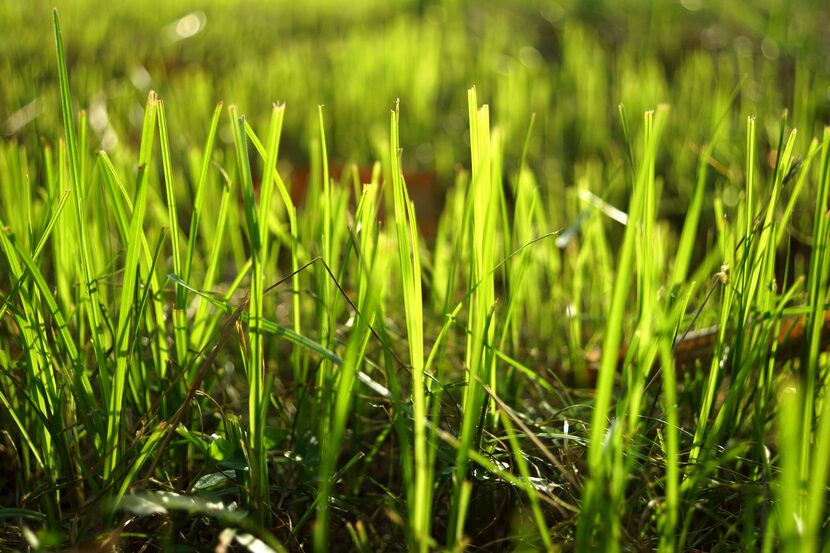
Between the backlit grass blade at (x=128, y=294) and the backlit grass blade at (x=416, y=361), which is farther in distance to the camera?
the backlit grass blade at (x=128, y=294)

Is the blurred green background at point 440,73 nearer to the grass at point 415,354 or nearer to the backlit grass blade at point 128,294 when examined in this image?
the grass at point 415,354

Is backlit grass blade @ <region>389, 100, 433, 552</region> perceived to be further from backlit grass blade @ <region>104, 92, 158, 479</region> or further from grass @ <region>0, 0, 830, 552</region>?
backlit grass blade @ <region>104, 92, 158, 479</region>

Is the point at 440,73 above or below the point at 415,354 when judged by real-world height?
below

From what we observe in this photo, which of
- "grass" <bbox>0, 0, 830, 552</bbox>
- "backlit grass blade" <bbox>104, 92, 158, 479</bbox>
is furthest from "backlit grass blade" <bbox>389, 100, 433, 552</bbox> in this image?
"backlit grass blade" <bbox>104, 92, 158, 479</bbox>

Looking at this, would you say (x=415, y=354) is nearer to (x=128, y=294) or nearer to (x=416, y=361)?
(x=416, y=361)

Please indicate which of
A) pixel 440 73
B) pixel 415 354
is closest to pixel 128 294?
pixel 415 354

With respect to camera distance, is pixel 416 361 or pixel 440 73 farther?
pixel 440 73

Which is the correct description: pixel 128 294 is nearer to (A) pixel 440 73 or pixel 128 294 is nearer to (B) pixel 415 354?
(B) pixel 415 354

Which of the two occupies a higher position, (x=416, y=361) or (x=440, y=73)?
(x=416, y=361)

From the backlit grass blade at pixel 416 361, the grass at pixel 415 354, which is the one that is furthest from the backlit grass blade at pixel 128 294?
the backlit grass blade at pixel 416 361
